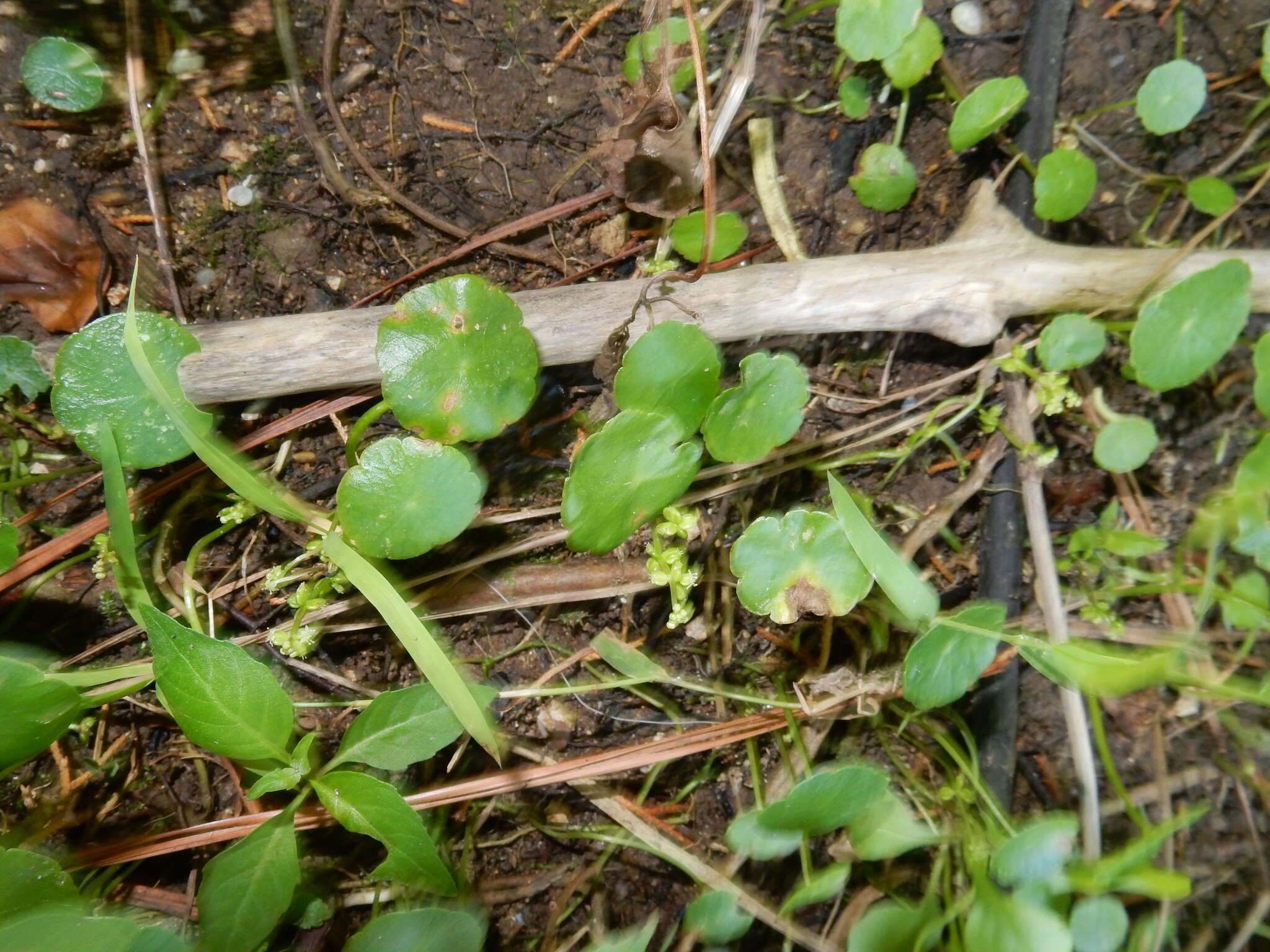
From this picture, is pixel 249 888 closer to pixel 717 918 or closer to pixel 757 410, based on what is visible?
pixel 717 918

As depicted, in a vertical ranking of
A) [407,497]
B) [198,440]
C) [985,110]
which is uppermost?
[985,110]

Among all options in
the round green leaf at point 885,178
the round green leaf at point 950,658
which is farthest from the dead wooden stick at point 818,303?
the round green leaf at point 950,658

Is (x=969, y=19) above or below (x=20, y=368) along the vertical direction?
above

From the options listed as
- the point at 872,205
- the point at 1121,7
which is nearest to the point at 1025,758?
the point at 872,205

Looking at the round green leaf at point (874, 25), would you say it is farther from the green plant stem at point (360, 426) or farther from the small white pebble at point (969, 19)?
the green plant stem at point (360, 426)

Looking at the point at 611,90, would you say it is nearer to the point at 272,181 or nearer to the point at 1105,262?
the point at 272,181

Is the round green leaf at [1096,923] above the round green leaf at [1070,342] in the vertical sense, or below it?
below

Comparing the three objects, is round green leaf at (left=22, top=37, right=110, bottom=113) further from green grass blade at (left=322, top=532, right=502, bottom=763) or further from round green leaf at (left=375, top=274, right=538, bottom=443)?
green grass blade at (left=322, top=532, right=502, bottom=763)

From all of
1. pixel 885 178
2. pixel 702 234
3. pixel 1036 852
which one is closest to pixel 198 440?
pixel 702 234
